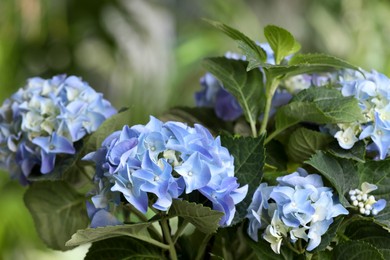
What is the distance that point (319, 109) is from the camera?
0.52 m

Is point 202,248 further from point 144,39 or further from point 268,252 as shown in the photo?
point 144,39

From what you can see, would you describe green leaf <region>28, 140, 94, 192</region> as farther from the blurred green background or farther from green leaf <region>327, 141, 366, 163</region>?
the blurred green background

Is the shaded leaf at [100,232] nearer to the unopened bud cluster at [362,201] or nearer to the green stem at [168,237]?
the green stem at [168,237]

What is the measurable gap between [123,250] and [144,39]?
2.40 metres

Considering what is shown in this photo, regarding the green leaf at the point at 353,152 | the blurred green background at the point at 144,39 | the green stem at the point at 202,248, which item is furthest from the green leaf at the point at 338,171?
the blurred green background at the point at 144,39

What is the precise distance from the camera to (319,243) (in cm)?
49

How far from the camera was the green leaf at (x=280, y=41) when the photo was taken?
0.57m

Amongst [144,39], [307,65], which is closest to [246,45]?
[307,65]

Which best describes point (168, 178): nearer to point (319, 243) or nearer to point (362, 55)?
point (319, 243)

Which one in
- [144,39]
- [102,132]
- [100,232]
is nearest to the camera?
[100,232]

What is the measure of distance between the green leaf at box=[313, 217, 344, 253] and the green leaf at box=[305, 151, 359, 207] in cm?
1

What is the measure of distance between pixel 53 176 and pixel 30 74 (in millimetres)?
2258

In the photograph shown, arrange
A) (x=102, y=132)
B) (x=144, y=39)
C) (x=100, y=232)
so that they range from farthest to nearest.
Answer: (x=144, y=39) → (x=102, y=132) → (x=100, y=232)

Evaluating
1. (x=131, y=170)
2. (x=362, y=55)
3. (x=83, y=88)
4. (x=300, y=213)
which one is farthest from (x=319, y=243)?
(x=362, y=55)
